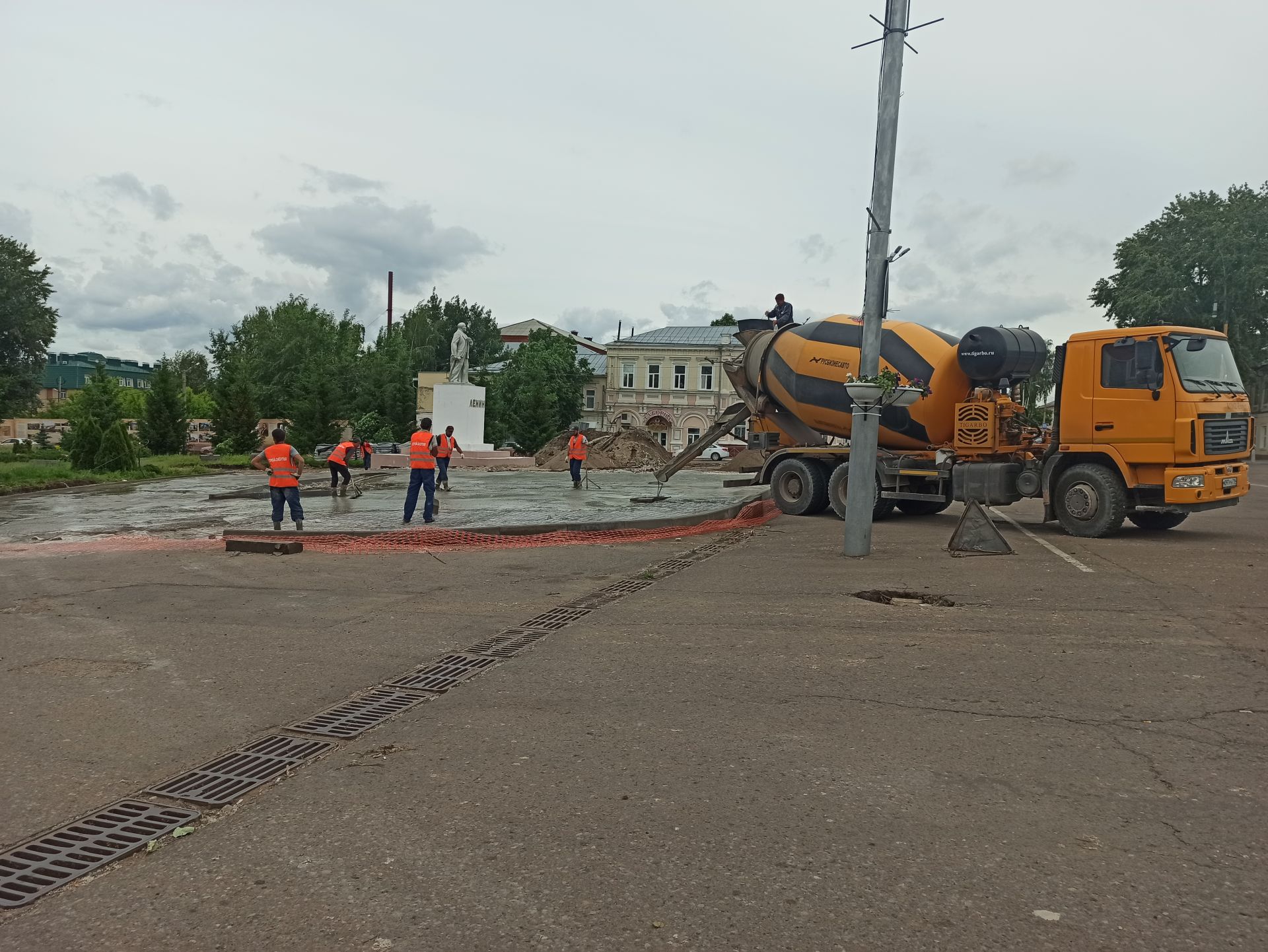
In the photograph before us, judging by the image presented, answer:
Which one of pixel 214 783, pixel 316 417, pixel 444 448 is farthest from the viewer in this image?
pixel 316 417

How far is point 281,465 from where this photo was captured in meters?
14.0

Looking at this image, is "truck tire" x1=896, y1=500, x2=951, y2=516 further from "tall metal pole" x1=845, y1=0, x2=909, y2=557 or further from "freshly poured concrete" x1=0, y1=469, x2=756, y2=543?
"tall metal pole" x1=845, y1=0, x2=909, y2=557

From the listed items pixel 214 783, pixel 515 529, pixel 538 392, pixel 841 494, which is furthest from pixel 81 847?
pixel 538 392

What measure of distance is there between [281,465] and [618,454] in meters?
25.6

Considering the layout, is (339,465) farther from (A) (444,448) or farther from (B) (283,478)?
(B) (283,478)

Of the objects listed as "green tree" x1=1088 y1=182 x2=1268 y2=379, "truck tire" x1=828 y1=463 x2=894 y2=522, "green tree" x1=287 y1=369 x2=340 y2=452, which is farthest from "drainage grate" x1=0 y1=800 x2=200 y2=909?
"green tree" x1=1088 y1=182 x2=1268 y2=379

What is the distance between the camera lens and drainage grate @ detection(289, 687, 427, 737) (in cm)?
489

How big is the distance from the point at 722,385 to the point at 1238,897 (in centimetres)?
6722

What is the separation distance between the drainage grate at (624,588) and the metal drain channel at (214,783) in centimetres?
215

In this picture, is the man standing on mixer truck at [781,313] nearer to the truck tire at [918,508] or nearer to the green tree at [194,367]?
the truck tire at [918,508]

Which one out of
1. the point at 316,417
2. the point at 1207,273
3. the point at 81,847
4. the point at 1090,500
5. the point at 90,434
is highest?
the point at 1207,273

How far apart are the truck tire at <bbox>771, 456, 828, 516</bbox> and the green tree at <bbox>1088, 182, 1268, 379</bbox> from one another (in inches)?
1841

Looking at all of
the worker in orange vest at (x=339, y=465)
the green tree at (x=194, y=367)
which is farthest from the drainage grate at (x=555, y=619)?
the green tree at (x=194, y=367)

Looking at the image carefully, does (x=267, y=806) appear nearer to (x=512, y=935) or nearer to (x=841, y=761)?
(x=512, y=935)
